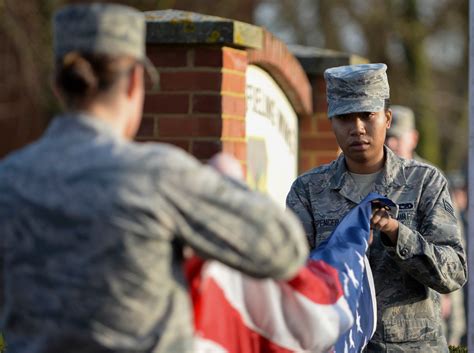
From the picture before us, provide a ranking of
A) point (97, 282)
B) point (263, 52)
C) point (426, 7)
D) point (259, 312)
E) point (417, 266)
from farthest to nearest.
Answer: point (426, 7) → point (263, 52) → point (417, 266) → point (259, 312) → point (97, 282)

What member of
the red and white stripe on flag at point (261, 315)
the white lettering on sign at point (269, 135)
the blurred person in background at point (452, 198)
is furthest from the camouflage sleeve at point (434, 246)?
the white lettering on sign at point (269, 135)

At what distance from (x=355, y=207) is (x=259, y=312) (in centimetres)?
103

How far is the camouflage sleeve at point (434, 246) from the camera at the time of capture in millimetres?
3920

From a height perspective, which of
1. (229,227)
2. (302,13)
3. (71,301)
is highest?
(302,13)

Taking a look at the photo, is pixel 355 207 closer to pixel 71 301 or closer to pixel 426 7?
pixel 71 301

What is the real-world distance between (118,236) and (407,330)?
190cm

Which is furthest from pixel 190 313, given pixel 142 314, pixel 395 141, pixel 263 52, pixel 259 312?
pixel 395 141

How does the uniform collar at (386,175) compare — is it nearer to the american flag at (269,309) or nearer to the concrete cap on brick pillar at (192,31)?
the american flag at (269,309)

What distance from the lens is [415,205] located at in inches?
164

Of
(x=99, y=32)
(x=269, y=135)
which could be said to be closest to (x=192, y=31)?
(x=269, y=135)

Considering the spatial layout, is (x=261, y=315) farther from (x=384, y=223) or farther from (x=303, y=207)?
(x=303, y=207)

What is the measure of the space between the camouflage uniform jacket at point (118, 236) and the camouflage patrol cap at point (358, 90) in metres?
1.81

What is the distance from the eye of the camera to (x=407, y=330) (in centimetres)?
411

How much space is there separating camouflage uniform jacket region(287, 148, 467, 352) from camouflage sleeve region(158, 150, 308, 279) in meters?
1.41
